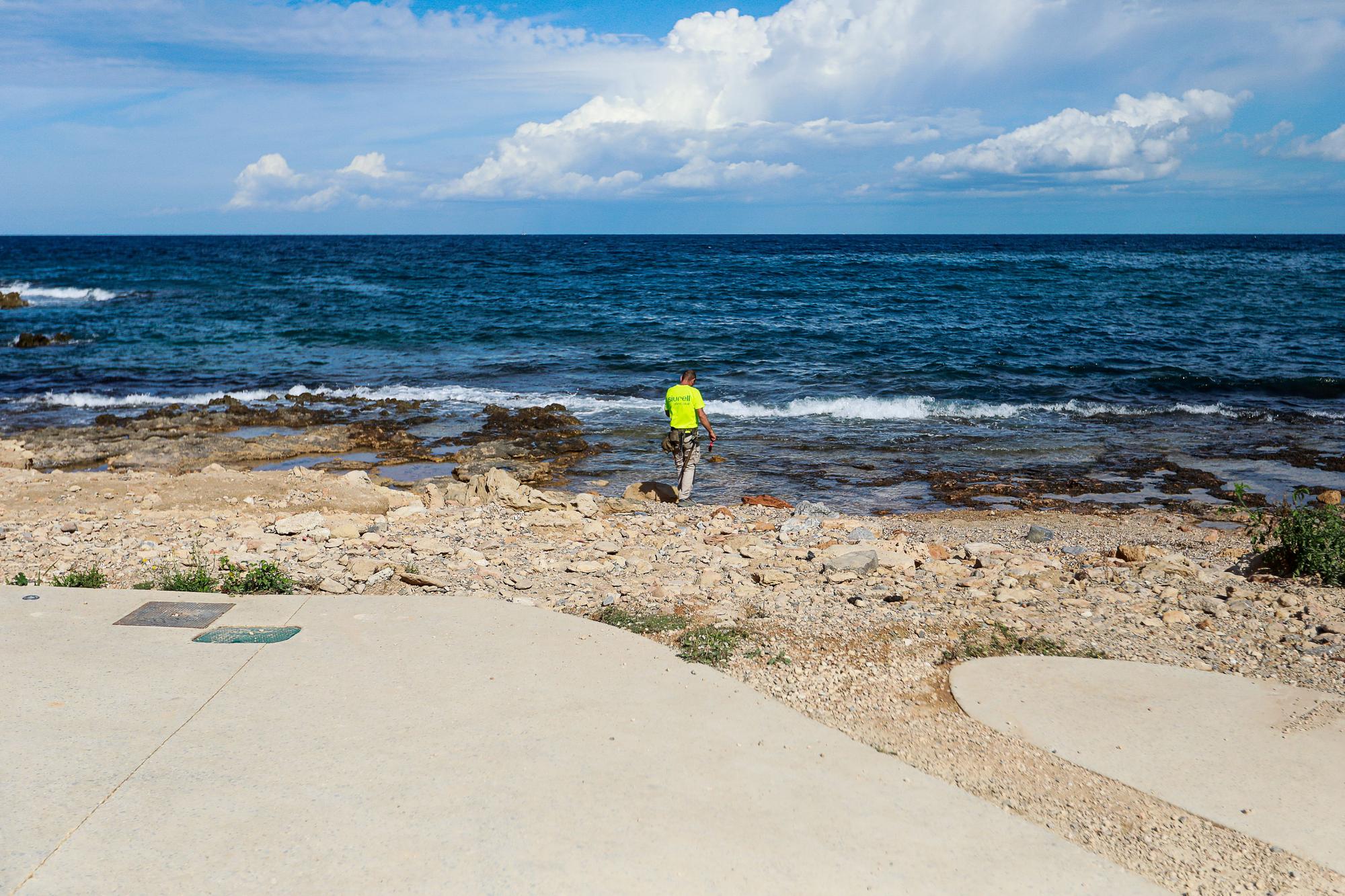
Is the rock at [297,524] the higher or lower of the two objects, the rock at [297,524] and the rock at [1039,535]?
A: the higher

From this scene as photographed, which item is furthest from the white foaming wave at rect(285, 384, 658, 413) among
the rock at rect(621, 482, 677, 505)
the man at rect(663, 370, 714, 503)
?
the man at rect(663, 370, 714, 503)

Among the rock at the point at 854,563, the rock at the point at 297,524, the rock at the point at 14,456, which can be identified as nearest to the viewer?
the rock at the point at 854,563

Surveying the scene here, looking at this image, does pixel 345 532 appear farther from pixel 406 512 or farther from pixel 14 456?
pixel 14 456

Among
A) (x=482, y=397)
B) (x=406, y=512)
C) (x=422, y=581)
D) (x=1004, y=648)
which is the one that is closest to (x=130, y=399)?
(x=482, y=397)

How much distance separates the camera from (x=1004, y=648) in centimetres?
546

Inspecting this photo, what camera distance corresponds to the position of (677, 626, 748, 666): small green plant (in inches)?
201

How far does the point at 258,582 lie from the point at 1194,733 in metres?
5.45

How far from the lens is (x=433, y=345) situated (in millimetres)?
26375

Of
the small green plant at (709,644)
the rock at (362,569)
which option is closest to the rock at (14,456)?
the rock at (362,569)

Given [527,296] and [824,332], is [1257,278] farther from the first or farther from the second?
[527,296]

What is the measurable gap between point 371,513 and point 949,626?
19.8ft

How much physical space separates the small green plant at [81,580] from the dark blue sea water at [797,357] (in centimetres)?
714

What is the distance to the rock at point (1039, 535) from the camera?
899 cm

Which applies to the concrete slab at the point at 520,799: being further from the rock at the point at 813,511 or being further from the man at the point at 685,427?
the man at the point at 685,427
